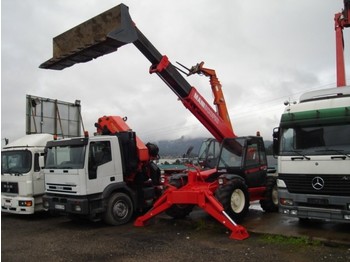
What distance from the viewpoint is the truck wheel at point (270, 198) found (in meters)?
10.5

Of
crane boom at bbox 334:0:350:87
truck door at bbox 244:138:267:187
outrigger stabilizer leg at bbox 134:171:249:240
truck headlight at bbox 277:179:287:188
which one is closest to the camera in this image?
outrigger stabilizer leg at bbox 134:171:249:240

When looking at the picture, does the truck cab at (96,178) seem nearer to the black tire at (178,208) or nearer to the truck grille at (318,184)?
the black tire at (178,208)

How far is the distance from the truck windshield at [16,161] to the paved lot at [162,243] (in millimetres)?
1733

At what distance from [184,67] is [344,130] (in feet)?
17.6

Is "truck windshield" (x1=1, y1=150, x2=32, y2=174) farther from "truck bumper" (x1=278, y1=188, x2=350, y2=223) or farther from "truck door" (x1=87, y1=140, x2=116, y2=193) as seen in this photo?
"truck bumper" (x1=278, y1=188, x2=350, y2=223)

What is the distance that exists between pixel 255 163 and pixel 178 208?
2.52 m

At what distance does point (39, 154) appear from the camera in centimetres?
1102

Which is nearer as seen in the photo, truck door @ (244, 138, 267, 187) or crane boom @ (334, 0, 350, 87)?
truck door @ (244, 138, 267, 187)

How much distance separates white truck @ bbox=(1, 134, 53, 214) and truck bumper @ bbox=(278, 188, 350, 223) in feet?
23.0

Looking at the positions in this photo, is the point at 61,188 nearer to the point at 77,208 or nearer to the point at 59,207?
the point at 59,207

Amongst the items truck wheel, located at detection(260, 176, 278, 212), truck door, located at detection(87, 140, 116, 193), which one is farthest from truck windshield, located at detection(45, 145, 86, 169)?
truck wheel, located at detection(260, 176, 278, 212)

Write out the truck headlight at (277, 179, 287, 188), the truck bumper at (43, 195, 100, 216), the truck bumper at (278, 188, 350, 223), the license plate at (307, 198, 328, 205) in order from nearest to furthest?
the truck bumper at (278, 188, 350, 223) < the license plate at (307, 198, 328, 205) < the truck headlight at (277, 179, 287, 188) < the truck bumper at (43, 195, 100, 216)

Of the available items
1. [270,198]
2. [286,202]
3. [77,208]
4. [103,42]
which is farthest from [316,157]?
[77,208]

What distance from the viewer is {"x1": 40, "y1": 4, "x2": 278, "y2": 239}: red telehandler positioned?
845 centimetres
